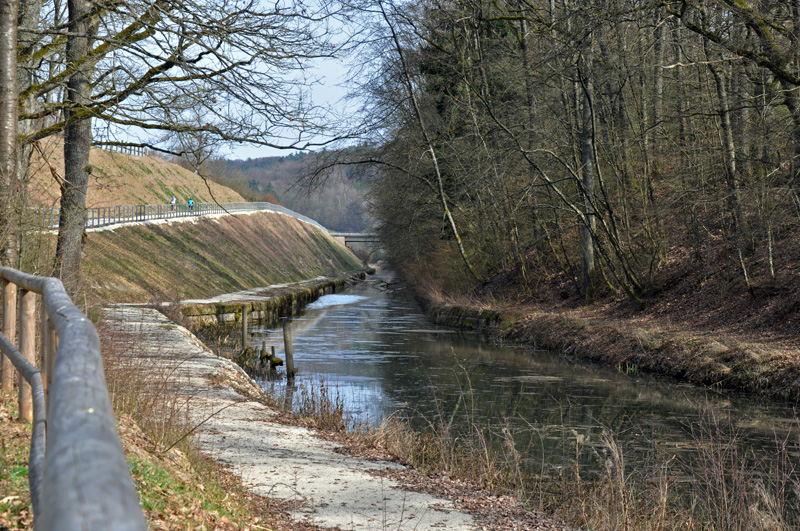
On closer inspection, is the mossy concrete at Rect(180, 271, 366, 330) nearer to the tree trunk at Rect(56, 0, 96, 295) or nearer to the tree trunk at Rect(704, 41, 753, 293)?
the tree trunk at Rect(56, 0, 96, 295)

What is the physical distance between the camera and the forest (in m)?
15.8

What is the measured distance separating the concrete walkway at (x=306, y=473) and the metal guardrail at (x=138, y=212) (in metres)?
3.03

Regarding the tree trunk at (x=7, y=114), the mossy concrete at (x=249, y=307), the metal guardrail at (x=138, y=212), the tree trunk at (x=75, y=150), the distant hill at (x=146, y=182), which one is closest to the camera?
the tree trunk at (x=7, y=114)

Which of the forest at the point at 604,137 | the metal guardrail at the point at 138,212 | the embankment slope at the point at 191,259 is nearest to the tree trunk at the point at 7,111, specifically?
Answer: the metal guardrail at the point at 138,212

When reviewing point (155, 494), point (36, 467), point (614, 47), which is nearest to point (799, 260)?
point (614, 47)

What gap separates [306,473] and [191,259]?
34978mm

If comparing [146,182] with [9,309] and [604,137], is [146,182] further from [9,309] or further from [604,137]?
[9,309]

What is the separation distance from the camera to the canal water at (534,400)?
10945 millimetres

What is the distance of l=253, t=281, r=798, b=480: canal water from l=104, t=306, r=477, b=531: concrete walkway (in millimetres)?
1667

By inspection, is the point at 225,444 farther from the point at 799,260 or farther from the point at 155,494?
the point at 799,260

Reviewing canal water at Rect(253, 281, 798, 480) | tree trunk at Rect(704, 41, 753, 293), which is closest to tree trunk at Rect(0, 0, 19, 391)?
canal water at Rect(253, 281, 798, 480)

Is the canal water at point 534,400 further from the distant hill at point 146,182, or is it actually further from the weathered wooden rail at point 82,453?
the distant hill at point 146,182

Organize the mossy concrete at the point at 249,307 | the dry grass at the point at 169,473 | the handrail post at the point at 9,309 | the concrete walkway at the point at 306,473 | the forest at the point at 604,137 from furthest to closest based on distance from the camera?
the mossy concrete at the point at 249,307
the forest at the point at 604,137
the concrete walkway at the point at 306,473
the handrail post at the point at 9,309
the dry grass at the point at 169,473

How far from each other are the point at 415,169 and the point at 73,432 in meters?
28.6
